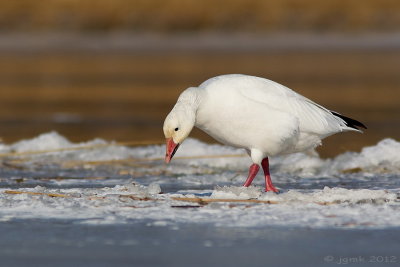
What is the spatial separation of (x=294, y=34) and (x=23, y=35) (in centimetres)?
983

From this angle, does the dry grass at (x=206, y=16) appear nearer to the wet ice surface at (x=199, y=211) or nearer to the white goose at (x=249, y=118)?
the wet ice surface at (x=199, y=211)

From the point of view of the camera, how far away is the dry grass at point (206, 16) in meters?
35.8

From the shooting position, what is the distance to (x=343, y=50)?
102 ft

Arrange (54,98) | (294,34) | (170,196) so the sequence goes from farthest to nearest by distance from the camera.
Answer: (294,34)
(54,98)
(170,196)

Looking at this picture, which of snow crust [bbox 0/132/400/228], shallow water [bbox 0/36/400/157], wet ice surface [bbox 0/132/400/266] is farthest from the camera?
shallow water [bbox 0/36/400/157]

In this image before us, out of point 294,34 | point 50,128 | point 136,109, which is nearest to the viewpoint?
point 50,128

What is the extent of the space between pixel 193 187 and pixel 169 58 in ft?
71.3

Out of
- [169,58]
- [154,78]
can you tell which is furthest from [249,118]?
[169,58]

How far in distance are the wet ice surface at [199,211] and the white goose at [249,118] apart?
1.14 ft

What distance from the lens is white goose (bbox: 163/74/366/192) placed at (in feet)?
20.6

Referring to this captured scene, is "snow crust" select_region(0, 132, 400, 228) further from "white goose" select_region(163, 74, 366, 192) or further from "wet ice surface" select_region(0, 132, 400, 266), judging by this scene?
"white goose" select_region(163, 74, 366, 192)

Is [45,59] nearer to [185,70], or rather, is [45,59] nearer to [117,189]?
[185,70]

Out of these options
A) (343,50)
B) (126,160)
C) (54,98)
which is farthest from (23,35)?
(126,160)

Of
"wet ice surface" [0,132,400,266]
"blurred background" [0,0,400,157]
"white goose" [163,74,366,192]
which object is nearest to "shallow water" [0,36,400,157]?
"blurred background" [0,0,400,157]
